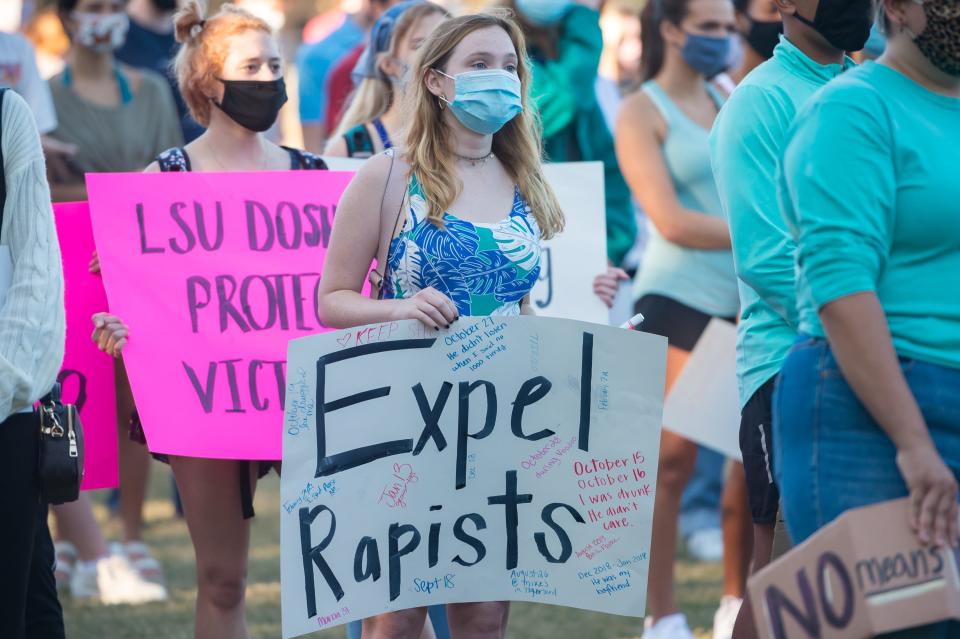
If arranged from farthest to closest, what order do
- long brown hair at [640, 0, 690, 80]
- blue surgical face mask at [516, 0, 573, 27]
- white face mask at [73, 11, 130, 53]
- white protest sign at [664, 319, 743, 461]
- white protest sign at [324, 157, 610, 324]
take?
white face mask at [73, 11, 130, 53]
blue surgical face mask at [516, 0, 573, 27]
long brown hair at [640, 0, 690, 80]
white protest sign at [324, 157, 610, 324]
white protest sign at [664, 319, 743, 461]

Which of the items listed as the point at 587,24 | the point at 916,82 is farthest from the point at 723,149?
the point at 587,24

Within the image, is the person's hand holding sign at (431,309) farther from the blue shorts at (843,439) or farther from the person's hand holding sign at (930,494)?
the person's hand holding sign at (930,494)

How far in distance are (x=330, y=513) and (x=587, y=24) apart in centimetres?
382

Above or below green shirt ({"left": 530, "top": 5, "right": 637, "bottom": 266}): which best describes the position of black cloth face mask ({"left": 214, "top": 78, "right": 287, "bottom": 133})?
above

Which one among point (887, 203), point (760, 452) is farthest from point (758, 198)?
point (887, 203)

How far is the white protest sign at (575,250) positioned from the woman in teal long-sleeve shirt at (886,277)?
223 centimetres

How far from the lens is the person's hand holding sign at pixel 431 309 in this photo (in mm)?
3545

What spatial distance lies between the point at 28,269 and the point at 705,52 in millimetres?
3183

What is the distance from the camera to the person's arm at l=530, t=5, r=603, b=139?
657cm

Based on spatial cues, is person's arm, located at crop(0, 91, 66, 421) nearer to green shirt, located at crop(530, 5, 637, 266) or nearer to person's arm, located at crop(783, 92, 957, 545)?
person's arm, located at crop(783, 92, 957, 545)

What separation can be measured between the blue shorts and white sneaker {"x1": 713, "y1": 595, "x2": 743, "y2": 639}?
272 centimetres

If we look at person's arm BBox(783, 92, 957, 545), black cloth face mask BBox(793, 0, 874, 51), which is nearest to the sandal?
black cloth face mask BBox(793, 0, 874, 51)

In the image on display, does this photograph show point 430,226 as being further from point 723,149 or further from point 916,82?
point 916,82

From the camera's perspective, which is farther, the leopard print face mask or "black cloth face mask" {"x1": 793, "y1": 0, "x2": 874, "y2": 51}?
"black cloth face mask" {"x1": 793, "y1": 0, "x2": 874, "y2": 51}
